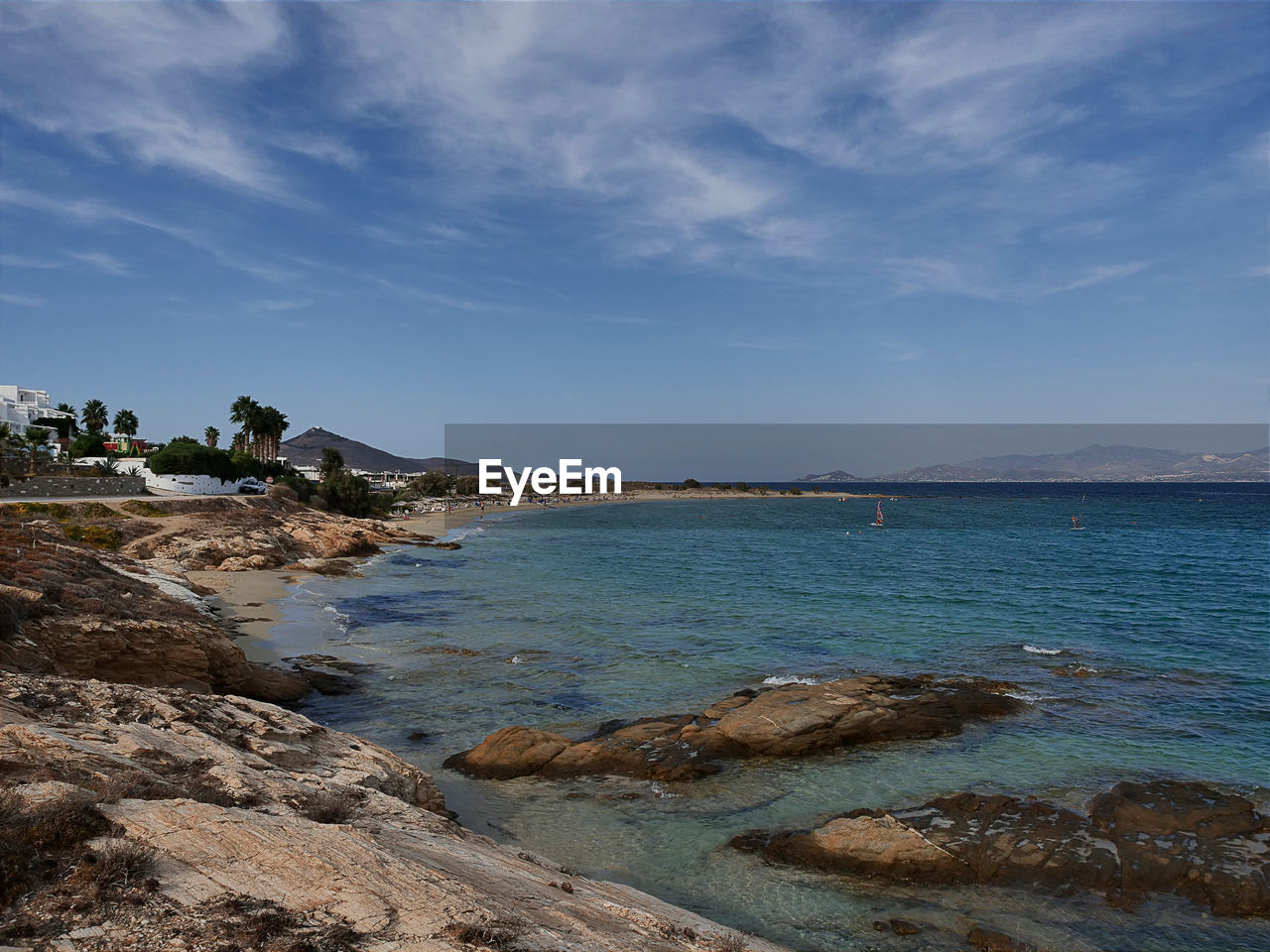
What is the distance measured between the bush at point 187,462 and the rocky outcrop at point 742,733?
68.3 m

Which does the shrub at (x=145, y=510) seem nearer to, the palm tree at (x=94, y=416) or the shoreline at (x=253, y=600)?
the shoreline at (x=253, y=600)

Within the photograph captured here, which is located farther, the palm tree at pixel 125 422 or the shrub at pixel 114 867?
the palm tree at pixel 125 422

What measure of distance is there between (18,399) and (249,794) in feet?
500

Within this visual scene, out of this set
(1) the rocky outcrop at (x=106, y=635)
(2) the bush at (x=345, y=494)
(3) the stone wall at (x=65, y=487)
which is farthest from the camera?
(2) the bush at (x=345, y=494)

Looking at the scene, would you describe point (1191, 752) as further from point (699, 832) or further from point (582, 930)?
point (582, 930)

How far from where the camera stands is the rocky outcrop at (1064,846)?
11.1 metres

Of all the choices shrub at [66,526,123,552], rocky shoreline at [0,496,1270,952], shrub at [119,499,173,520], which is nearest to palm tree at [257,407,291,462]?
shrub at [119,499,173,520]

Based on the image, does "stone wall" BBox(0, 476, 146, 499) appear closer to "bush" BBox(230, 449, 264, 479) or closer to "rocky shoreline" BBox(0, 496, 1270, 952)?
"bush" BBox(230, 449, 264, 479)

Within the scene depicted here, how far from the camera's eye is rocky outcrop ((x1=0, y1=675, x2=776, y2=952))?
19.7 ft

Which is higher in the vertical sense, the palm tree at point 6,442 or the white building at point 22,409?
the white building at point 22,409

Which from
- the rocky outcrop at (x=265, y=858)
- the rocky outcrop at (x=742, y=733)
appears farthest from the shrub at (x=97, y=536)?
the rocky outcrop at (x=742, y=733)

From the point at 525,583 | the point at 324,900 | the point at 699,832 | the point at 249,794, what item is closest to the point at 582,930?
the point at 324,900

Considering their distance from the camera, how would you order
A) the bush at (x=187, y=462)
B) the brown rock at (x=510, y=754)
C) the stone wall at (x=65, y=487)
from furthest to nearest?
the bush at (x=187, y=462)
the stone wall at (x=65, y=487)
the brown rock at (x=510, y=754)

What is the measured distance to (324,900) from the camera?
648 centimetres
